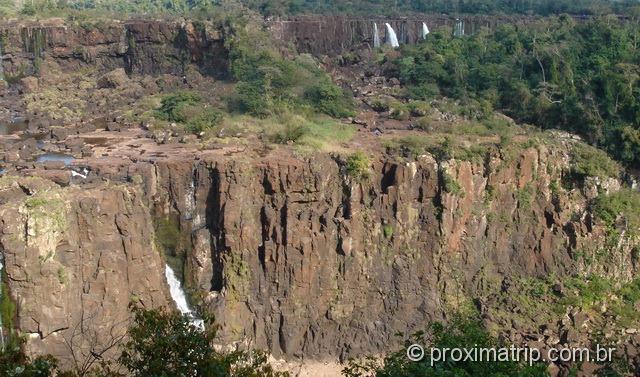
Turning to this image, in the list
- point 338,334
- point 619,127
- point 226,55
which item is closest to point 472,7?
point 226,55

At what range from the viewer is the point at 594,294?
27375 millimetres

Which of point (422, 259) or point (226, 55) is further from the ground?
point (226, 55)

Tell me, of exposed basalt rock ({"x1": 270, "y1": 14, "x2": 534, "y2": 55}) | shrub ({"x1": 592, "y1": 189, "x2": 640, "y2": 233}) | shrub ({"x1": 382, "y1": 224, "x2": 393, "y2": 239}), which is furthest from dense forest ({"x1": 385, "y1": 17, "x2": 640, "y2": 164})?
shrub ({"x1": 382, "y1": 224, "x2": 393, "y2": 239})

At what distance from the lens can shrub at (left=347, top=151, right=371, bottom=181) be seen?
1021 inches

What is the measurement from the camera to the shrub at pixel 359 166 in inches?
1021

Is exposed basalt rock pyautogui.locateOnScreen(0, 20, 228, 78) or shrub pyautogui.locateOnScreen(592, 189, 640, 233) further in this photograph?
exposed basalt rock pyautogui.locateOnScreen(0, 20, 228, 78)

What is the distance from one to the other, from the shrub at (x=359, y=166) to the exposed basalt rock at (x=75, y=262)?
7.52 metres

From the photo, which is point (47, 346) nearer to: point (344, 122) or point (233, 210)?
point (233, 210)

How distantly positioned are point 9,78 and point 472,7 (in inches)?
1560

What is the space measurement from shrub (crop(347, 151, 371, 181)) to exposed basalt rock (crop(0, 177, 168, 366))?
7.52 m

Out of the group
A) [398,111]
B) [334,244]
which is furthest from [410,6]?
[334,244]

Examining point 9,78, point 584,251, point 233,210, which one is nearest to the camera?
point 233,210

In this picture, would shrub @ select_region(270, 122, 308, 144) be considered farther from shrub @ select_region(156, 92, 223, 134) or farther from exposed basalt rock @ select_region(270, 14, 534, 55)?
exposed basalt rock @ select_region(270, 14, 534, 55)

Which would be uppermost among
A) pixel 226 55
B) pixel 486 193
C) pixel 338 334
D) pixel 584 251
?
pixel 226 55
